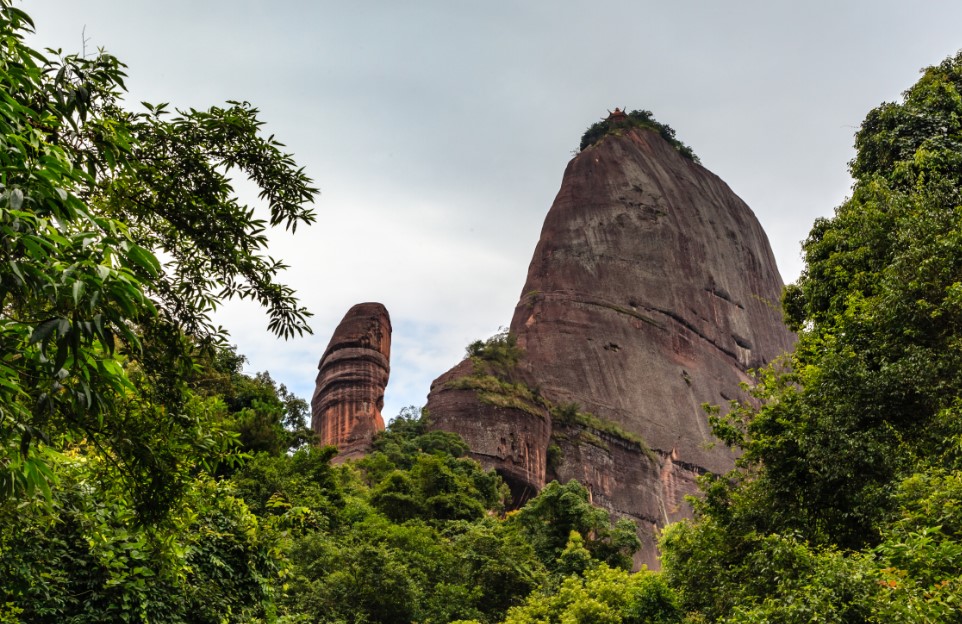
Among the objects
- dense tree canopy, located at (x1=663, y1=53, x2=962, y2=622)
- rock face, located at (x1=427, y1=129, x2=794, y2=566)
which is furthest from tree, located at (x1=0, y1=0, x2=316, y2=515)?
rock face, located at (x1=427, y1=129, x2=794, y2=566)

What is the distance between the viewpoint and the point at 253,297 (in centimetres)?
687

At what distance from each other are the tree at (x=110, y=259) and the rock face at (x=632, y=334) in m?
35.4

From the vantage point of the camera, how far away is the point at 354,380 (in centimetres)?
4562

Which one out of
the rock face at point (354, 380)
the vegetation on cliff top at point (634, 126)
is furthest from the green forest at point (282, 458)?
the vegetation on cliff top at point (634, 126)

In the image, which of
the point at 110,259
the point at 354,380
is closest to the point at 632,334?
the point at 354,380

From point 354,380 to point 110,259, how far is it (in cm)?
4177

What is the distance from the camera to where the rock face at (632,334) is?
147 feet

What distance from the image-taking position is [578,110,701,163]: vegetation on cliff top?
2687 inches

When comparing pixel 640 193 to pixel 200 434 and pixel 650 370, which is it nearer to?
pixel 650 370

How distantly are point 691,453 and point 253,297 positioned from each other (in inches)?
1894

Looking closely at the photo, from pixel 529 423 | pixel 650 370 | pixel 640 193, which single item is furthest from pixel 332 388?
pixel 640 193

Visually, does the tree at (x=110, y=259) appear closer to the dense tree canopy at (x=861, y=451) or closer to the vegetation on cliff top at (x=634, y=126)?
the dense tree canopy at (x=861, y=451)

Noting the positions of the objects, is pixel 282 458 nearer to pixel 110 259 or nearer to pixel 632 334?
pixel 110 259

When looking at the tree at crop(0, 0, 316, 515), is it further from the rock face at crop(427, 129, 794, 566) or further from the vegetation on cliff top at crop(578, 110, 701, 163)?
the vegetation on cliff top at crop(578, 110, 701, 163)
